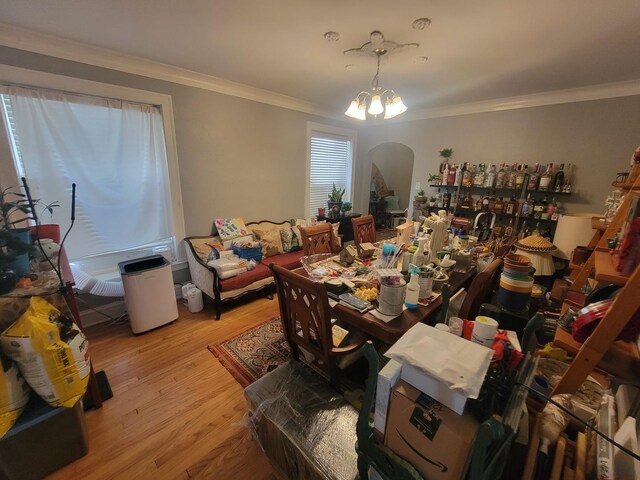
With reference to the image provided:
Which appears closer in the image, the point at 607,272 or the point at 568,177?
the point at 607,272

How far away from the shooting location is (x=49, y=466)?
128cm

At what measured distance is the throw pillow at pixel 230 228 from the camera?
3.05 m

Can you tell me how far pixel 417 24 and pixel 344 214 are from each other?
9.43 feet

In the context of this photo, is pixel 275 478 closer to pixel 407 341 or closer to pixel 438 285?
pixel 407 341


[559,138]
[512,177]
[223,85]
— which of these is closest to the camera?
[223,85]

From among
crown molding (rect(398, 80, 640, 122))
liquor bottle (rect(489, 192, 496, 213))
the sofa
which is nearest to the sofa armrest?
the sofa

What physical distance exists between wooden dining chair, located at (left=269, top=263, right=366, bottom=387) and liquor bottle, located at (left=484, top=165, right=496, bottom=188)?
3.04m

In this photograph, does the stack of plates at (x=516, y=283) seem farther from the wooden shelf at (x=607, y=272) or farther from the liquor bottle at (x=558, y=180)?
the liquor bottle at (x=558, y=180)

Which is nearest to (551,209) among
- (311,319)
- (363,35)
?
(363,35)

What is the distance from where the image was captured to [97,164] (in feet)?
7.48

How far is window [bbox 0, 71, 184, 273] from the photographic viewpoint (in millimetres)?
1988

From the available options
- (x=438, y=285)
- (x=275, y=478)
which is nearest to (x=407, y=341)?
(x=438, y=285)

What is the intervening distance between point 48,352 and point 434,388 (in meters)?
1.65

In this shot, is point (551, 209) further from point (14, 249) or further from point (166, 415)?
point (14, 249)
